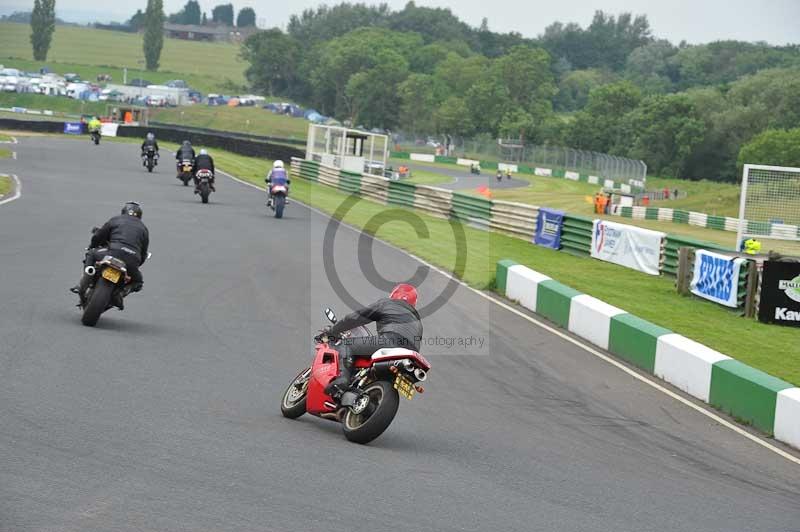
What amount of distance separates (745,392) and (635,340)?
2.77 meters

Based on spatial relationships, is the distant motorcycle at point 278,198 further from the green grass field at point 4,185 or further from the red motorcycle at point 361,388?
the red motorcycle at point 361,388

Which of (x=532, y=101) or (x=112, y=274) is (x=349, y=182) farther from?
(x=532, y=101)

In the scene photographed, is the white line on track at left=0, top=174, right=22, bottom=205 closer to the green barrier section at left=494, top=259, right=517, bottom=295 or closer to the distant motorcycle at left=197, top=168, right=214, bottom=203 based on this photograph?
the distant motorcycle at left=197, top=168, right=214, bottom=203

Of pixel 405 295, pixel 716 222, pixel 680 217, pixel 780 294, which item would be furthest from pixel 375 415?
pixel 680 217

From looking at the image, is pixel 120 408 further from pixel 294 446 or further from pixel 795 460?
pixel 795 460

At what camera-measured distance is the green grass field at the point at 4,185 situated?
30.9 m

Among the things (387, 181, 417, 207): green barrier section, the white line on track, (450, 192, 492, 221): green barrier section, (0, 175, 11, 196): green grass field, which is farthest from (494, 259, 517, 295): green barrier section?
(387, 181, 417, 207): green barrier section

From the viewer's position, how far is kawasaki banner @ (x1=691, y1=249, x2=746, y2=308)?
20.9m

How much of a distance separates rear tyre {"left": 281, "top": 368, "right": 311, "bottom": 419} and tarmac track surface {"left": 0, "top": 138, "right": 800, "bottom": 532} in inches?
4.9

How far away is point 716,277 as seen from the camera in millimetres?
21703

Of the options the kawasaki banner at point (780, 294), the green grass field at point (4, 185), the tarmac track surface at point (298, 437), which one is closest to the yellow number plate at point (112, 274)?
the tarmac track surface at point (298, 437)

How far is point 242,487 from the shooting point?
714cm

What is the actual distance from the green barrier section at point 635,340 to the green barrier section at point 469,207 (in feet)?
62.1

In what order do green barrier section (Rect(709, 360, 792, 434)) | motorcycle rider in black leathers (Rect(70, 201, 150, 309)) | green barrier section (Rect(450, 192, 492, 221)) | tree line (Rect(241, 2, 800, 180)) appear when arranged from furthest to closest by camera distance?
tree line (Rect(241, 2, 800, 180)) < green barrier section (Rect(450, 192, 492, 221)) < motorcycle rider in black leathers (Rect(70, 201, 150, 309)) < green barrier section (Rect(709, 360, 792, 434))
